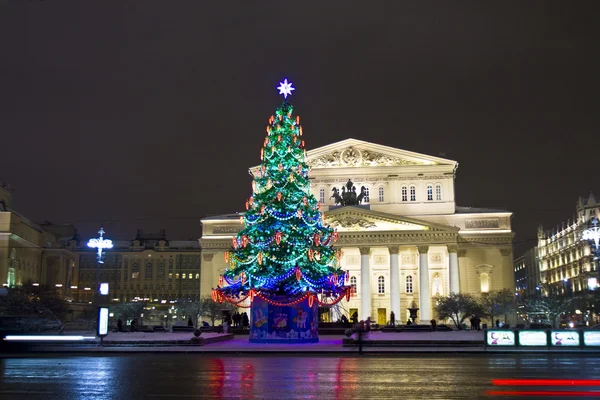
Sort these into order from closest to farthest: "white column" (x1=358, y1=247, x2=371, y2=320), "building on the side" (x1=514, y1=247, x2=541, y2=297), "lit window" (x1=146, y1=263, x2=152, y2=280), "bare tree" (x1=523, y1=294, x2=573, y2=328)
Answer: "bare tree" (x1=523, y1=294, x2=573, y2=328), "white column" (x1=358, y1=247, x2=371, y2=320), "lit window" (x1=146, y1=263, x2=152, y2=280), "building on the side" (x1=514, y1=247, x2=541, y2=297)

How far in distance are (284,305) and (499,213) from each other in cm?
4533

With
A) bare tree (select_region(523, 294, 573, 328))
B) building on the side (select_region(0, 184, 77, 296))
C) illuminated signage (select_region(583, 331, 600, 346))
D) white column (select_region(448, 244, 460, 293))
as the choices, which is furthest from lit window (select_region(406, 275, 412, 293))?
building on the side (select_region(0, 184, 77, 296))

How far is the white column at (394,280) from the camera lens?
6862 cm

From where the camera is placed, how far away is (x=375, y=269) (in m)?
75.7

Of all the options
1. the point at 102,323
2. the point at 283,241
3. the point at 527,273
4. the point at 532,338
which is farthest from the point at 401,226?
the point at 527,273

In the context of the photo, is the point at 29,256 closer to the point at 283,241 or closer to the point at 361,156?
the point at 361,156

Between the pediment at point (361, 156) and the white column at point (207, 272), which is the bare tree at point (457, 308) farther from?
the white column at point (207, 272)

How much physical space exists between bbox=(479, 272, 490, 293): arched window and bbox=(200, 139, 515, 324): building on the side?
11 centimetres

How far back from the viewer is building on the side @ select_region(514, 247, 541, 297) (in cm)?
14775

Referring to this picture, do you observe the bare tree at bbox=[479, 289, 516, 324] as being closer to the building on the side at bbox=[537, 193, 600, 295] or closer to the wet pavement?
the building on the side at bbox=[537, 193, 600, 295]

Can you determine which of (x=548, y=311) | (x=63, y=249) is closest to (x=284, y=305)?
(x=548, y=311)

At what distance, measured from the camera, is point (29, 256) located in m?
95.1

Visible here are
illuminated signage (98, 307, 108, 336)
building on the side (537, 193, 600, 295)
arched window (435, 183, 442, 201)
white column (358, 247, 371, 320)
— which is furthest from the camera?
building on the side (537, 193, 600, 295)

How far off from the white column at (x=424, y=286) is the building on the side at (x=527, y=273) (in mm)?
78363
